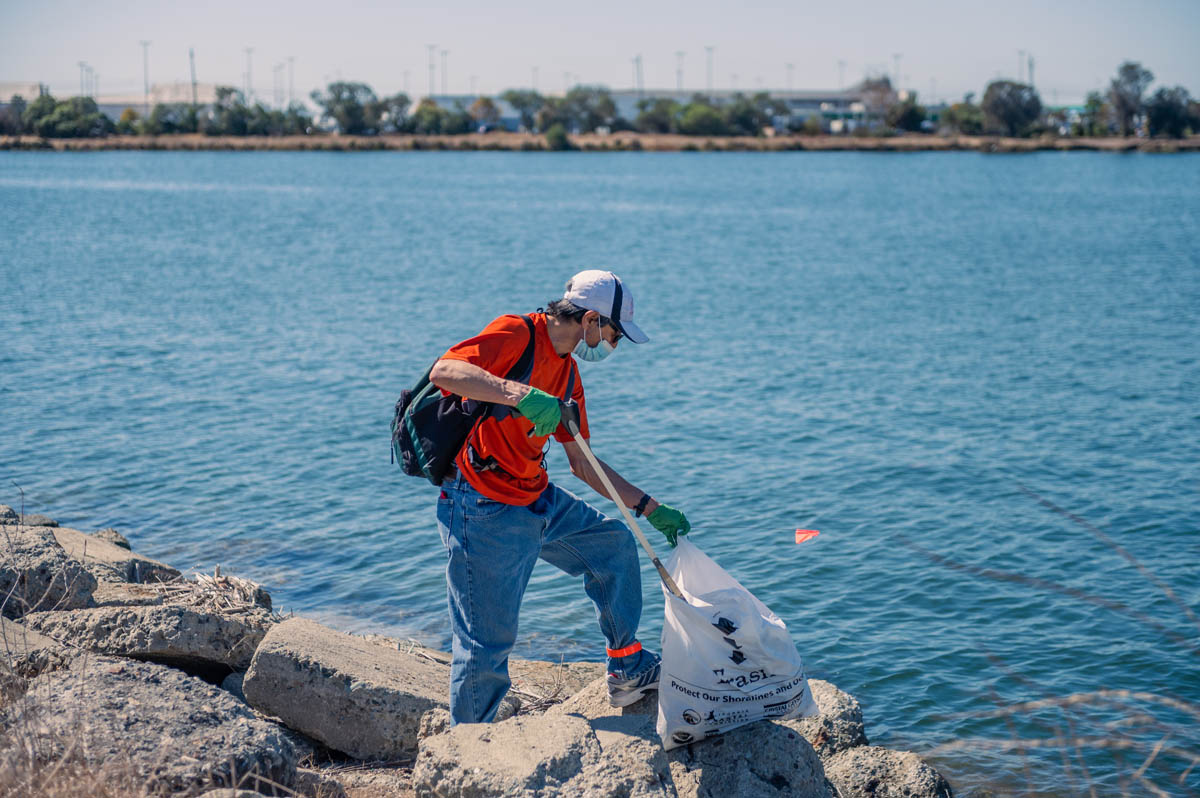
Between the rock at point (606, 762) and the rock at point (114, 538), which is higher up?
the rock at point (606, 762)

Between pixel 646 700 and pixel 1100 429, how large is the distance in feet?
38.9

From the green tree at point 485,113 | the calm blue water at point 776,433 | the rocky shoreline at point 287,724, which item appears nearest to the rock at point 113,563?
the rocky shoreline at point 287,724

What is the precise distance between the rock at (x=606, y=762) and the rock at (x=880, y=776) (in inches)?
22.8

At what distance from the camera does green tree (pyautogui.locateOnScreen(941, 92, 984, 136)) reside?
4621 inches

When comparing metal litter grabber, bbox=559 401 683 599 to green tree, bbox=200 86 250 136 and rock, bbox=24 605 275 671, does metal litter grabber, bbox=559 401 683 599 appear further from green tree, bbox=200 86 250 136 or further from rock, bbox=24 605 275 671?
green tree, bbox=200 86 250 136

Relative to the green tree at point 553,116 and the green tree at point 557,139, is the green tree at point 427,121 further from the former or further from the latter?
the green tree at point 557,139

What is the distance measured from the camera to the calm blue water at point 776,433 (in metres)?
8.30

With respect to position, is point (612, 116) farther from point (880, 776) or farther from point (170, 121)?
point (880, 776)

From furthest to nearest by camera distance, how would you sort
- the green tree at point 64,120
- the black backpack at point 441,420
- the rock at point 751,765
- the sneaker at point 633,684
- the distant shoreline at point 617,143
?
the green tree at point 64,120 → the distant shoreline at point 617,143 → the sneaker at point 633,684 → the black backpack at point 441,420 → the rock at point 751,765

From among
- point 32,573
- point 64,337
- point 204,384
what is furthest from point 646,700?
point 64,337

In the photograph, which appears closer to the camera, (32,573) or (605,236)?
(32,573)

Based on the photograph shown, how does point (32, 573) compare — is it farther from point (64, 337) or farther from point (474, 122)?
point (474, 122)

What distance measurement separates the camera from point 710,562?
4.61 m

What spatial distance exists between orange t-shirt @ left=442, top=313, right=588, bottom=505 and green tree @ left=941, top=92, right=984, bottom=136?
4815 inches
